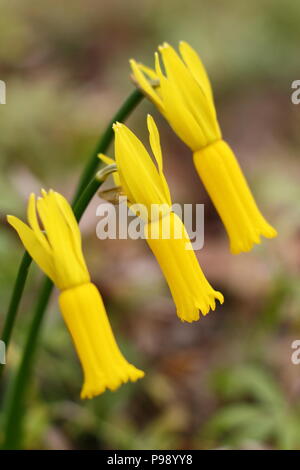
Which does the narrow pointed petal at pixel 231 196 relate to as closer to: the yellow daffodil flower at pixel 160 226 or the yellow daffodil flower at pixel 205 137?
the yellow daffodil flower at pixel 205 137

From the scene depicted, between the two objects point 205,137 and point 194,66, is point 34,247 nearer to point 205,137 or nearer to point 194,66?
point 205,137

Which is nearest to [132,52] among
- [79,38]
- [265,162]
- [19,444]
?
[79,38]

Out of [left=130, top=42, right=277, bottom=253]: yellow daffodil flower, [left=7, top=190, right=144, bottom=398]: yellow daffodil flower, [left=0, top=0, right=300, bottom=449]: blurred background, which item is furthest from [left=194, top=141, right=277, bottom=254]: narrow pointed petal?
[left=0, top=0, right=300, bottom=449]: blurred background

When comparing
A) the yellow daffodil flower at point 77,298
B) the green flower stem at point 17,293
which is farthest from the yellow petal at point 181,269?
the green flower stem at point 17,293

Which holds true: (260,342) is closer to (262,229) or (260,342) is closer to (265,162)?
(262,229)

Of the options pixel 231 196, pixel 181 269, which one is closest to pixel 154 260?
pixel 231 196

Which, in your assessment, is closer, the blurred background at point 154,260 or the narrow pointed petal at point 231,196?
the narrow pointed petal at point 231,196
